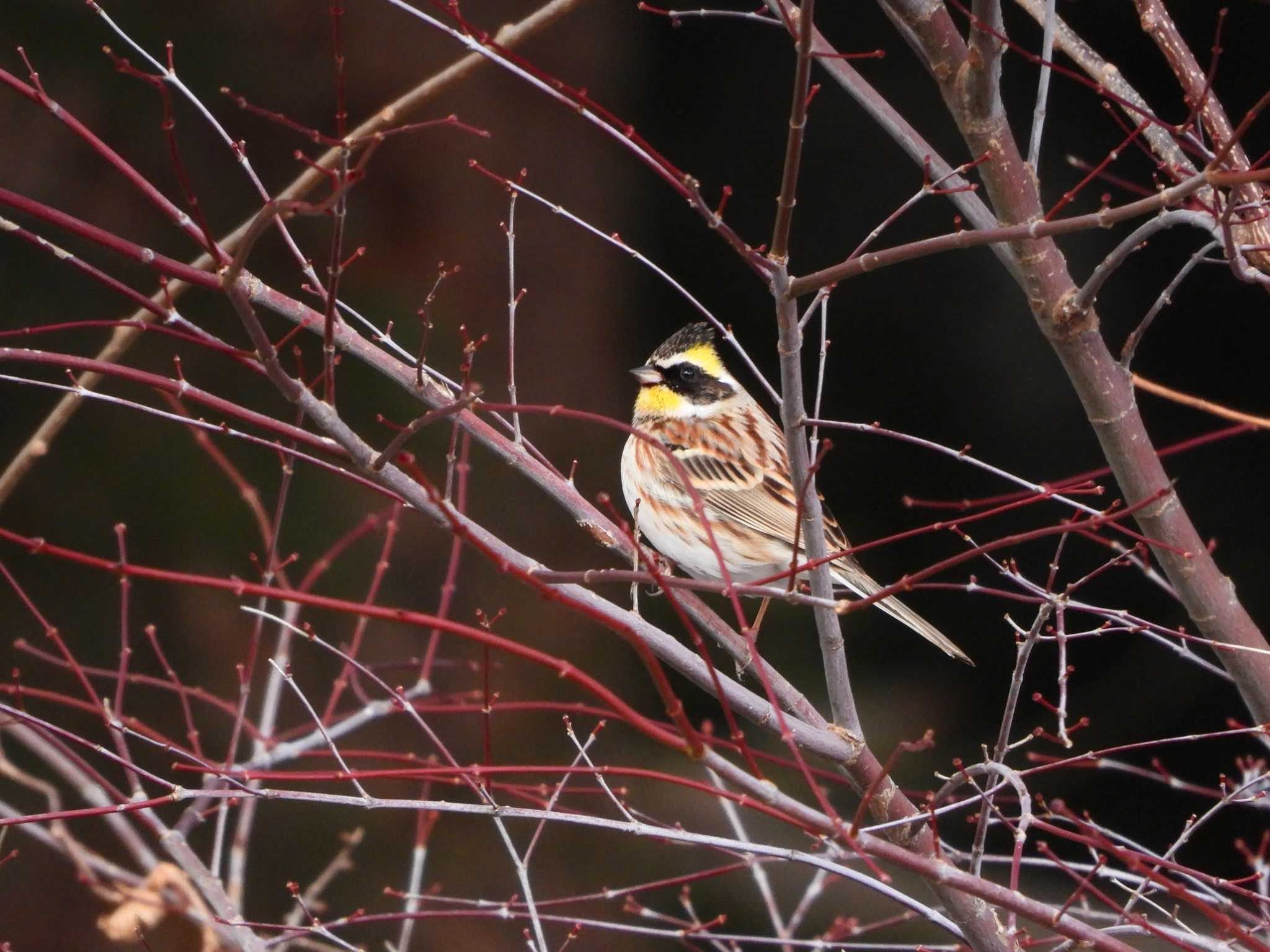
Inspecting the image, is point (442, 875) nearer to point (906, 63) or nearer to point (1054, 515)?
point (1054, 515)

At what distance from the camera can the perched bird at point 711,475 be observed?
182 inches

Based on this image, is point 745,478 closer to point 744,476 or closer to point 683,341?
point 744,476

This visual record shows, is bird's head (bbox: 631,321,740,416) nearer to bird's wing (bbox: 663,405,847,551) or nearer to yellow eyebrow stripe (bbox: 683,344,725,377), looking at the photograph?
yellow eyebrow stripe (bbox: 683,344,725,377)

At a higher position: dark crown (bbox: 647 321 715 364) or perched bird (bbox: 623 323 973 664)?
dark crown (bbox: 647 321 715 364)

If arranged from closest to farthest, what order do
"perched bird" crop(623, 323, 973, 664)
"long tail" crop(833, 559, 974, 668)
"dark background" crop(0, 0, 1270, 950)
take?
"long tail" crop(833, 559, 974, 668), "perched bird" crop(623, 323, 973, 664), "dark background" crop(0, 0, 1270, 950)

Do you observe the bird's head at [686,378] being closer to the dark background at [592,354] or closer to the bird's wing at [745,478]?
the bird's wing at [745,478]

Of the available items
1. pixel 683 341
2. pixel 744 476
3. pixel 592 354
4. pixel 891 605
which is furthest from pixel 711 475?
pixel 592 354

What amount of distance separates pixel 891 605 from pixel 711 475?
3.45 ft

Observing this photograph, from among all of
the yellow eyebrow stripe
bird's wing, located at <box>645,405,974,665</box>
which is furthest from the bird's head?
bird's wing, located at <box>645,405,974,665</box>

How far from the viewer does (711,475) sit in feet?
16.5

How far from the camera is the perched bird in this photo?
4.63 metres

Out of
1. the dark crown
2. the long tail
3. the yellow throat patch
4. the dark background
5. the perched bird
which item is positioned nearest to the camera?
the long tail

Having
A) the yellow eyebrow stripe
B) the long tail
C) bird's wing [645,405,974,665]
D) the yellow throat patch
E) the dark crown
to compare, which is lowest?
the long tail

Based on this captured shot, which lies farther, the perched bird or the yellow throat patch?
the yellow throat patch
